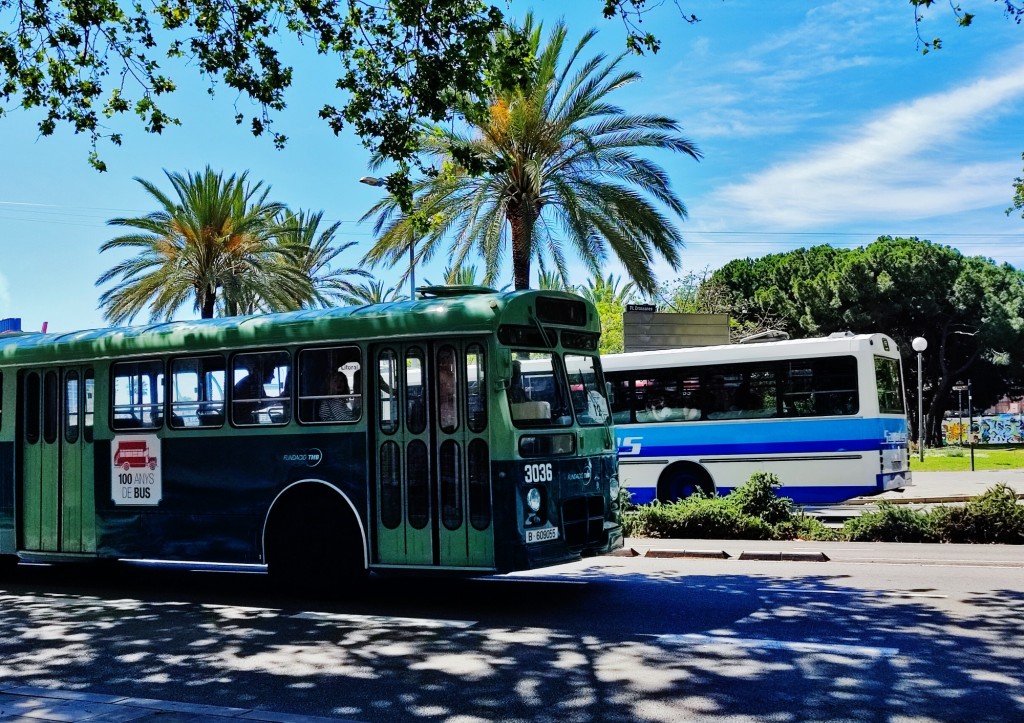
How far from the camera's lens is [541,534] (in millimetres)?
8594

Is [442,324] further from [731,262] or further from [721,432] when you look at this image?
[731,262]

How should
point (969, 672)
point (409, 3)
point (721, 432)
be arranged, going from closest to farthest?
point (969, 672)
point (409, 3)
point (721, 432)

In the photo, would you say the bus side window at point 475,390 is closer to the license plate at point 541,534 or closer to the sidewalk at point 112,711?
the license plate at point 541,534

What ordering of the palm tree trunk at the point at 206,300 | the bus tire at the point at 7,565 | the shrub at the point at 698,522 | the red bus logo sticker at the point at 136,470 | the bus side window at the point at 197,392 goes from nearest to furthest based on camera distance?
1. the bus side window at the point at 197,392
2. the red bus logo sticker at the point at 136,470
3. the bus tire at the point at 7,565
4. the shrub at the point at 698,522
5. the palm tree trunk at the point at 206,300

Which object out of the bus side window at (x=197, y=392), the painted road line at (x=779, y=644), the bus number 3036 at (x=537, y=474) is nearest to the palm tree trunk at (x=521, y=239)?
the bus side window at (x=197, y=392)

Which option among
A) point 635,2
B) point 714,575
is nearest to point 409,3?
point 635,2

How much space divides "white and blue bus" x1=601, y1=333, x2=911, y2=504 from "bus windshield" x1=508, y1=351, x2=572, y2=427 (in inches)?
342

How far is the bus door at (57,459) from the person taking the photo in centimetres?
1090

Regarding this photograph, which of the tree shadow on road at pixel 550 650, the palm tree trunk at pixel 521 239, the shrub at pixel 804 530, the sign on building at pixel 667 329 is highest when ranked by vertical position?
the palm tree trunk at pixel 521 239

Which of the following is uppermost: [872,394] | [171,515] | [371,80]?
[371,80]

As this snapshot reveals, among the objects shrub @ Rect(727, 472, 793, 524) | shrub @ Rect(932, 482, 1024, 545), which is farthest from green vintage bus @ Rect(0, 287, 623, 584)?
shrub @ Rect(932, 482, 1024, 545)

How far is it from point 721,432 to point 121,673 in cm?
1247

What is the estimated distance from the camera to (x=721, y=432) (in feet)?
57.4

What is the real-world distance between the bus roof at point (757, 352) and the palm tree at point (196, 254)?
44.3 feet
